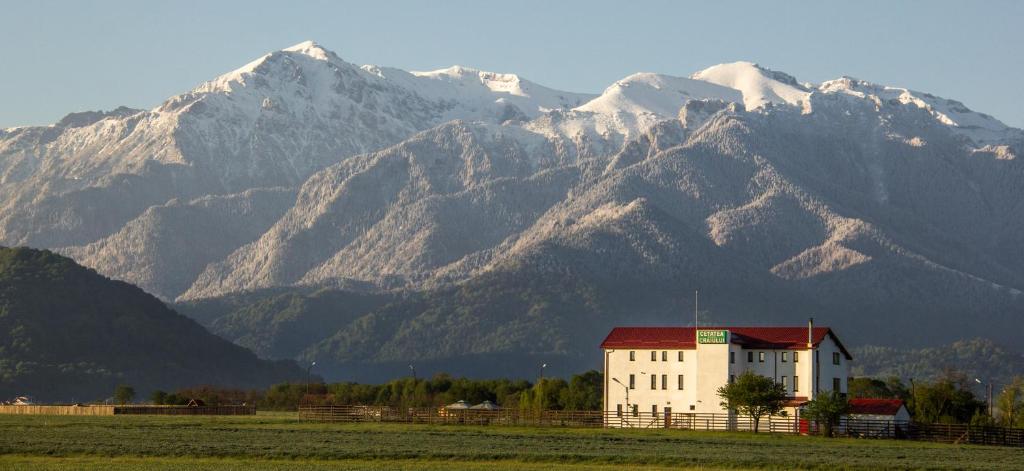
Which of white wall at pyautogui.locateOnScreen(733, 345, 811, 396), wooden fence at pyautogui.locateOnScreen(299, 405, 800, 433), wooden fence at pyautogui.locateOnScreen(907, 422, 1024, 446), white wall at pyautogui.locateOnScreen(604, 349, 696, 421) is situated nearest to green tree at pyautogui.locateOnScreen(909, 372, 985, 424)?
white wall at pyautogui.locateOnScreen(733, 345, 811, 396)

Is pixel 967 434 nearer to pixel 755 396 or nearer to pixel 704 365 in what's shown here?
pixel 755 396

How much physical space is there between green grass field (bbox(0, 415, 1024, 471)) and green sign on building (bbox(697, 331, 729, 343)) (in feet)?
59.9

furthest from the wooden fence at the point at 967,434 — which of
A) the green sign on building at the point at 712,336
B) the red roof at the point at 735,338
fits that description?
the green sign on building at the point at 712,336

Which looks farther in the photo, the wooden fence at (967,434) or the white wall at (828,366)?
the white wall at (828,366)

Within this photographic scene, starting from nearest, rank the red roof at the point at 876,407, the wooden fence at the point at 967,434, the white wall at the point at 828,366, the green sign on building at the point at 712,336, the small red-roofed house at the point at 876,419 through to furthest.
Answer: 1. the wooden fence at the point at 967,434
2. the small red-roofed house at the point at 876,419
3. the red roof at the point at 876,407
4. the green sign on building at the point at 712,336
5. the white wall at the point at 828,366

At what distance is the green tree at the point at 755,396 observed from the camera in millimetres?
160500

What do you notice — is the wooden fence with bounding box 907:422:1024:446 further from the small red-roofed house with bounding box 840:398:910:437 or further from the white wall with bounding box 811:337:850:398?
the white wall with bounding box 811:337:850:398

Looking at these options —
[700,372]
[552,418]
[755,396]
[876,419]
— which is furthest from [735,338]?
[552,418]

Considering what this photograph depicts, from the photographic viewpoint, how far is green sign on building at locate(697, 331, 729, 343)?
A: 17250cm

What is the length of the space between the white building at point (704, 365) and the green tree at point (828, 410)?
9497 mm

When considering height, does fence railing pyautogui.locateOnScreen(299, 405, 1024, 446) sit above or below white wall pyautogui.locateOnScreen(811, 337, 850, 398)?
below

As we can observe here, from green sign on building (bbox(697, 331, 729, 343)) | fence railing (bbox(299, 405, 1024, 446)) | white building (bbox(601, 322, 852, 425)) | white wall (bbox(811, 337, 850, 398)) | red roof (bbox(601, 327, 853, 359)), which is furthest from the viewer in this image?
red roof (bbox(601, 327, 853, 359))

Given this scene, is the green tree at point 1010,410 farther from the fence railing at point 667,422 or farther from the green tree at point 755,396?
the green tree at point 755,396

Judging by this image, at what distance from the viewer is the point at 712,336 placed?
6836 inches
